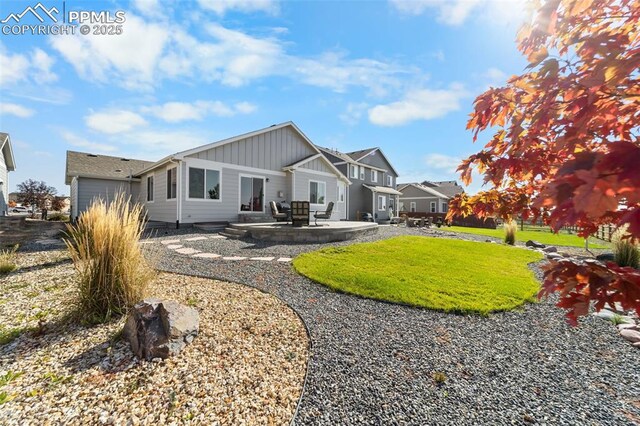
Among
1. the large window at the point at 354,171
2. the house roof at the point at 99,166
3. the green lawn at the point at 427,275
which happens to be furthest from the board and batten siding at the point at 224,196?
the large window at the point at 354,171

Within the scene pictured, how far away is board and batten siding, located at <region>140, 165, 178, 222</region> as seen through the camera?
11524 mm

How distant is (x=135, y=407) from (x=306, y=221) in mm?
8083

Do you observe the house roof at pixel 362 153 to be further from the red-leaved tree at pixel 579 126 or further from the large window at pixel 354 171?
the red-leaved tree at pixel 579 126

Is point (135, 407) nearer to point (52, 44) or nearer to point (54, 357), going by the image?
point (54, 357)

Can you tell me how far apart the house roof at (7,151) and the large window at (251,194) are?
14028mm

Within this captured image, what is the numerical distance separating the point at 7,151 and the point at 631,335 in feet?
91.1

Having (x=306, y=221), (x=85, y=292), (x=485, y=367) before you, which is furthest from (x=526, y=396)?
(x=306, y=221)

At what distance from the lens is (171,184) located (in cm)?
1176

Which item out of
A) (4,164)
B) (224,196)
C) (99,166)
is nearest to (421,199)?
(224,196)

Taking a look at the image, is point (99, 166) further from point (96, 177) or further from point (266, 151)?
point (266, 151)

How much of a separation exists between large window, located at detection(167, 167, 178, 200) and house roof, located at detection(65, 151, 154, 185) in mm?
4779

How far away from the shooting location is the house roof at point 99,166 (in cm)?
1486

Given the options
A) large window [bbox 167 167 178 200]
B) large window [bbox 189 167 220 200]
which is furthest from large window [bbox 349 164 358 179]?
large window [bbox 167 167 178 200]

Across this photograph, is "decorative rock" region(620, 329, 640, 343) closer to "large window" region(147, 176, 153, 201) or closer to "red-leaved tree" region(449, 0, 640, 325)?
"red-leaved tree" region(449, 0, 640, 325)
